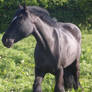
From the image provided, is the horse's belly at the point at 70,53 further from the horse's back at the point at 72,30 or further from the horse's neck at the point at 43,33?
the horse's neck at the point at 43,33

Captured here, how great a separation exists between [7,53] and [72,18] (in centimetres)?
1467

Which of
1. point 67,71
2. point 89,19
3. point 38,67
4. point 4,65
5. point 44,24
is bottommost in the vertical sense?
point 89,19

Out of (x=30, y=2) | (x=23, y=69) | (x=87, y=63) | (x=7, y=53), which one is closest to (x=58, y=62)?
(x=23, y=69)

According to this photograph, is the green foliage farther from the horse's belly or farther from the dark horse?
the dark horse

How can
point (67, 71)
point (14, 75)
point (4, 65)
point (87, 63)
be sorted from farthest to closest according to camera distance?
1. point (87, 63)
2. point (4, 65)
3. point (14, 75)
4. point (67, 71)

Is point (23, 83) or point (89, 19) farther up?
point (23, 83)

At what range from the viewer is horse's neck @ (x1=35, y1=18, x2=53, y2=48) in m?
4.59

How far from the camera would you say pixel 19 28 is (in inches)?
171

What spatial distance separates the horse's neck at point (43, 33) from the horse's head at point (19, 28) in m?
0.17

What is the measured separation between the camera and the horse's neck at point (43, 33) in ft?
15.1

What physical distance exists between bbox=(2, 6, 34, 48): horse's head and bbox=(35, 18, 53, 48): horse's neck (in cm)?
17

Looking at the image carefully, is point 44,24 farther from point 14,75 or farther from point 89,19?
point 89,19

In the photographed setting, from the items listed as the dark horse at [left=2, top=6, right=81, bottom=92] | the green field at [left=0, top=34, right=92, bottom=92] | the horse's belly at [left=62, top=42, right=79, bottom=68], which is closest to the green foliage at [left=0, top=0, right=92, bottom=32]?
the green field at [left=0, top=34, right=92, bottom=92]

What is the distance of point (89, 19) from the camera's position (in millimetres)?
25547
